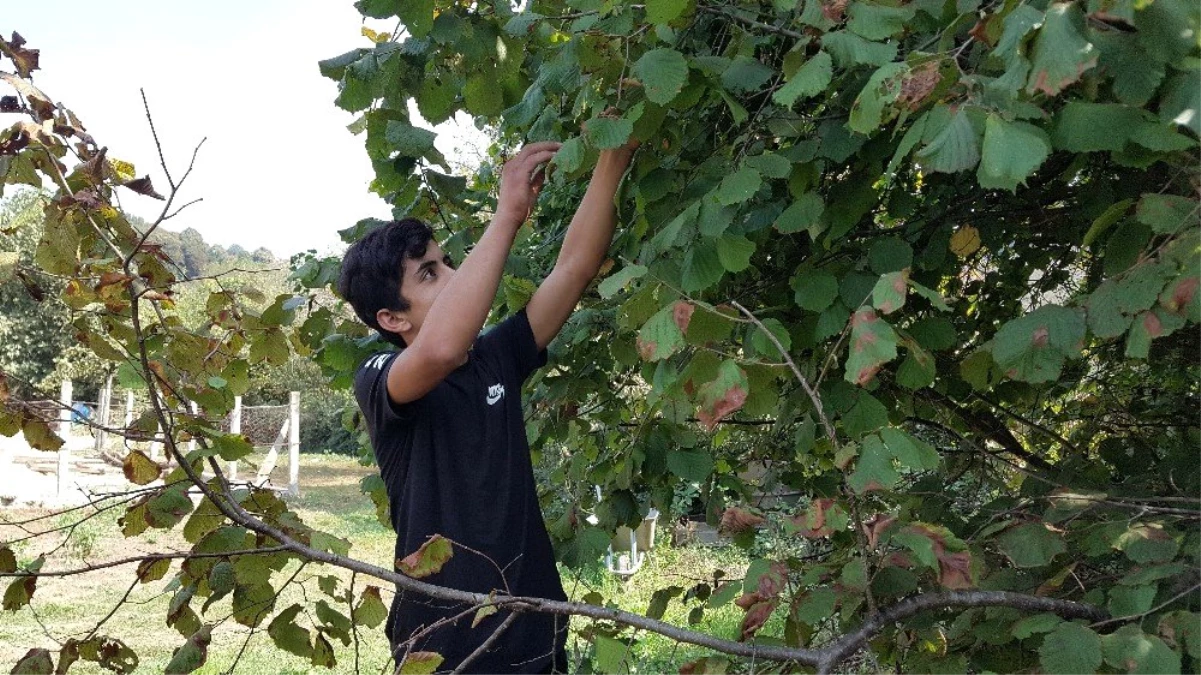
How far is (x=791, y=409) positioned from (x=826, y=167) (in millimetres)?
623

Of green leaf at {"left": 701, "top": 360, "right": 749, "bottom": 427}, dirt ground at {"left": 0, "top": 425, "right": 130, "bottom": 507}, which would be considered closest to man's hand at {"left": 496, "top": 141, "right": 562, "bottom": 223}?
green leaf at {"left": 701, "top": 360, "right": 749, "bottom": 427}

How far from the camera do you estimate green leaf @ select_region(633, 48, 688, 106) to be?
5.08 feet

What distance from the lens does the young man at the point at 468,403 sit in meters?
1.97

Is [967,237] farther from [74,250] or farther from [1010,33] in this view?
[74,250]

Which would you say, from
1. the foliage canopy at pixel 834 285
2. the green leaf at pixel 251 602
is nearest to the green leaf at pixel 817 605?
the foliage canopy at pixel 834 285

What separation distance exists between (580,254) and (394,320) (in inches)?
17.0

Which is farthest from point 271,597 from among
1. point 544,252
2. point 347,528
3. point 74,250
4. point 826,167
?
point 347,528

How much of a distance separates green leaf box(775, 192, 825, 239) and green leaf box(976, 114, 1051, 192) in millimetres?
518

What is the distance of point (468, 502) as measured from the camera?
2086mm

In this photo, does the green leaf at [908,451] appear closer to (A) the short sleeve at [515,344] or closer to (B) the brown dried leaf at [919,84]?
(B) the brown dried leaf at [919,84]

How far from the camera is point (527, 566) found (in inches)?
83.9

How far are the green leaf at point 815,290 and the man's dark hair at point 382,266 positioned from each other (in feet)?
2.82

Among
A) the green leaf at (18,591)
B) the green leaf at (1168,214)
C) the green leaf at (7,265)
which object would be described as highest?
the green leaf at (7,265)

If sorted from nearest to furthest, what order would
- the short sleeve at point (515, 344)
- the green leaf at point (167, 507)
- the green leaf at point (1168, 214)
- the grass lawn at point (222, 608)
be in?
the green leaf at point (1168, 214) < the green leaf at point (167, 507) < the short sleeve at point (515, 344) < the grass lawn at point (222, 608)
